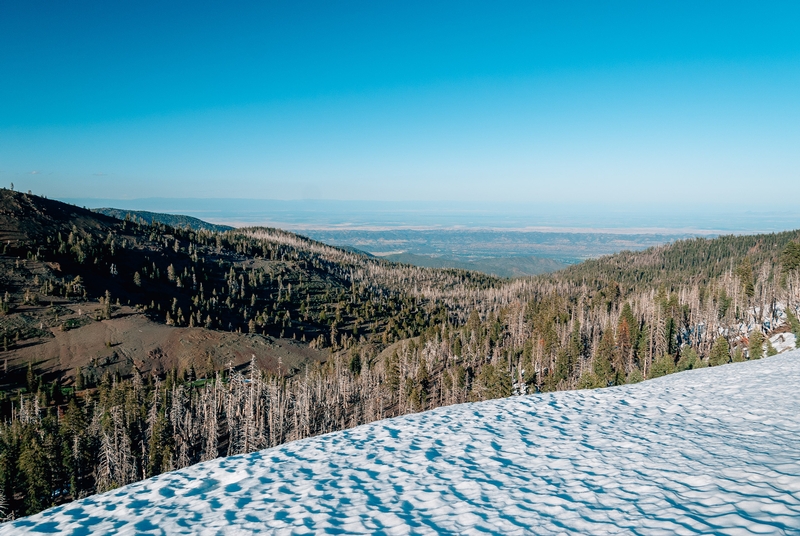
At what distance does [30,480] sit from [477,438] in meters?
57.5

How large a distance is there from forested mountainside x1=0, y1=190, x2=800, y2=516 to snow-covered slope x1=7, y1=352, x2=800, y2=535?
146ft

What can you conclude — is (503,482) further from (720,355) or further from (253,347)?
(253,347)

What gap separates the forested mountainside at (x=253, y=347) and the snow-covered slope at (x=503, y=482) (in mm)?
44450

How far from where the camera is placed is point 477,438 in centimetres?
1206

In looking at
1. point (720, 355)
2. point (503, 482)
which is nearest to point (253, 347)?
point (720, 355)

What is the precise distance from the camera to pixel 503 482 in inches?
355

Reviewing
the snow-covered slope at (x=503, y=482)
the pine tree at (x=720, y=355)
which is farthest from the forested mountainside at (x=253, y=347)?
the snow-covered slope at (x=503, y=482)

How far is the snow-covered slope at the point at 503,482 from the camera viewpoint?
7.26 meters

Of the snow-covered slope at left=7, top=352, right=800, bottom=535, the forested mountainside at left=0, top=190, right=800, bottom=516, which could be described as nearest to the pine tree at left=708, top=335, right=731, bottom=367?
the forested mountainside at left=0, top=190, right=800, bottom=516

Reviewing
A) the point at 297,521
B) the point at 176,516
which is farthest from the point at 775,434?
the point at 176,516

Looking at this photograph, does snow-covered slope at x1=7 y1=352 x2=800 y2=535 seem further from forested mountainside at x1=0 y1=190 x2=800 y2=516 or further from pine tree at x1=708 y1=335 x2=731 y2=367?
pine tree at x1=708 y1=335 x2=731 y2=367

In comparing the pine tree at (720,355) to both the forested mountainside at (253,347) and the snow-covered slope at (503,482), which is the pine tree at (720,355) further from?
the snow-covered slope at (503,482)

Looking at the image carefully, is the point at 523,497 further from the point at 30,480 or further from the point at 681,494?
the point at 30,480

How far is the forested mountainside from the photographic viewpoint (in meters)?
56.4
